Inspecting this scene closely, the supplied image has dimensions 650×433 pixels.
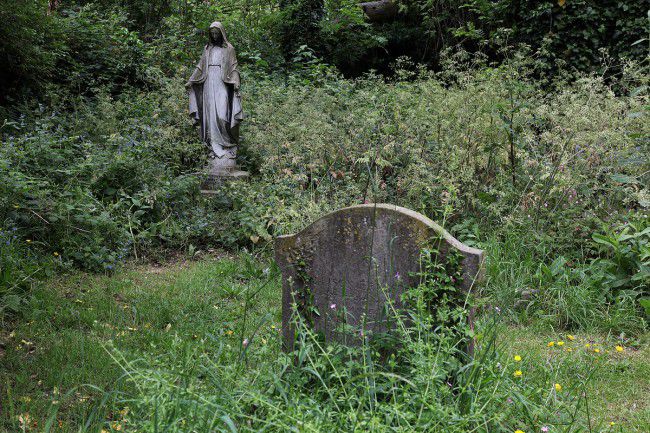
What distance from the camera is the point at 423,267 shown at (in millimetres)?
3254

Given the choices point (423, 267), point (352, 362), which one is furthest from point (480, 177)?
point (352, 362)

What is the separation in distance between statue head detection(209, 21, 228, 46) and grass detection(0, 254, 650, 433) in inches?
162

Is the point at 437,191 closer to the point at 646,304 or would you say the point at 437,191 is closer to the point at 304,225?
the point at 304,225

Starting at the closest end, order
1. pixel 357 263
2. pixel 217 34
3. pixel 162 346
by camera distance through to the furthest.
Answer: pixel 357 263, pixel 162 346, pixel 217 34

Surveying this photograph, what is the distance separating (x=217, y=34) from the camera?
9.12 meters

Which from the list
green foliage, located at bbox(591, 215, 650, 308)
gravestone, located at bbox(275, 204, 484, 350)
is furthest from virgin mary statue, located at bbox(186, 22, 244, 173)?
gravestone, located at bbox(275, 204, 484, 350)

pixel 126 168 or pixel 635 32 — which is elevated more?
pixel 635 32

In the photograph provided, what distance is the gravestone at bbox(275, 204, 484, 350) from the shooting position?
10.5ft

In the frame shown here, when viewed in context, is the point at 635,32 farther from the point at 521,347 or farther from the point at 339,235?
the point at 339,235

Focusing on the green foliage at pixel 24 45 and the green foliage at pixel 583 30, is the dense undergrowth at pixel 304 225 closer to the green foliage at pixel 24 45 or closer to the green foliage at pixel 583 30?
the green foliage at pixel 24 45

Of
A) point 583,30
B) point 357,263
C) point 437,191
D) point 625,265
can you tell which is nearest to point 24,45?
point 437,191

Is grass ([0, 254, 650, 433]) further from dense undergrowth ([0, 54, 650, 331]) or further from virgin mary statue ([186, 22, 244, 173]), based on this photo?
virgin mary statue ([186, 22, 244, 173])

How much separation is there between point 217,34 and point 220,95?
2.97 feet

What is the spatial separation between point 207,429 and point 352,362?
0.80m
